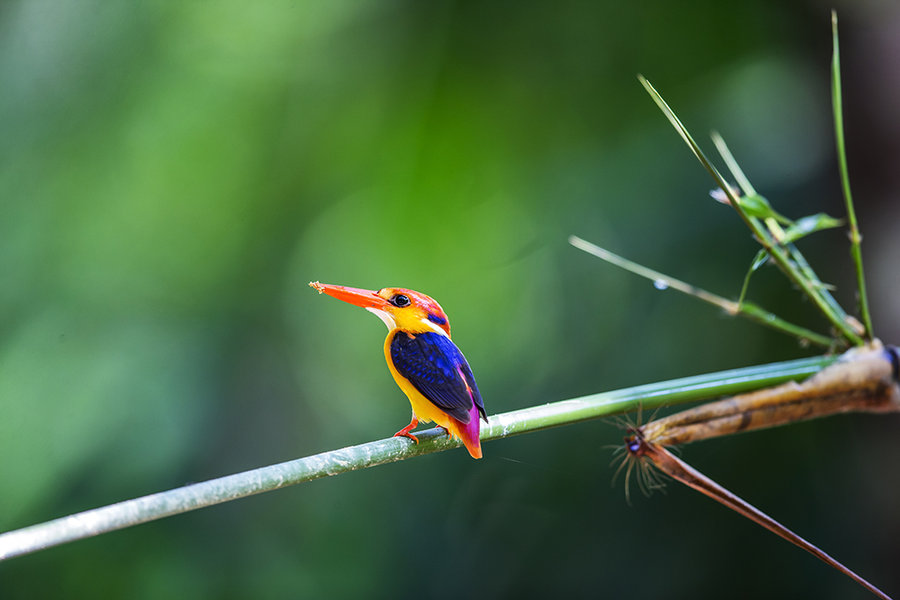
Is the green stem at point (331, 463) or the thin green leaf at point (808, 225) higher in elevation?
the thin green leaf at point (808, 225)

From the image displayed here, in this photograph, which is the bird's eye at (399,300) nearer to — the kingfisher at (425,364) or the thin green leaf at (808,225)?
the kingfisher at (425,364)

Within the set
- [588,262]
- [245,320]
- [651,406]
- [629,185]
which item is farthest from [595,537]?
[651,406]

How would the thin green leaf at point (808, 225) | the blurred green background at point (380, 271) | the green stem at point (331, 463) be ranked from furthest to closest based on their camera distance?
the blurred green background at point (380, 271) < the thin green leaf at point (808, 225) < the green stem at point (331, 463)

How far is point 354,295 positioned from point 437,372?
7 centimetres

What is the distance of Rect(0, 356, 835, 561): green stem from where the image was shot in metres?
0.33

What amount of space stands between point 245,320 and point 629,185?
800 millimetres

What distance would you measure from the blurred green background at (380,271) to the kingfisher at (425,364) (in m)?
0.80

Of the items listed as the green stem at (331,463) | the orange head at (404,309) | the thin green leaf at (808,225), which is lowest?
the green stem at (331,463)

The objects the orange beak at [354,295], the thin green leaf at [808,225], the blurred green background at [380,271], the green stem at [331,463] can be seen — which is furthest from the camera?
the blurred green background at [380,271]

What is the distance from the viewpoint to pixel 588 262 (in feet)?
5.02

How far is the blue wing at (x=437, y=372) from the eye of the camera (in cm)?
45

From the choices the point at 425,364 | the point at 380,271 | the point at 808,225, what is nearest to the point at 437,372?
the point at 425,364

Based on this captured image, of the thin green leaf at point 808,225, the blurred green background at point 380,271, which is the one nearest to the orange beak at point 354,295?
the thin green leaf at point 808,225

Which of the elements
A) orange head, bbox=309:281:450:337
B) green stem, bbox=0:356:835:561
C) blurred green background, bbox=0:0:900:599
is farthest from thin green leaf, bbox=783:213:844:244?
blurred green background, bbox=0:0:900:599
